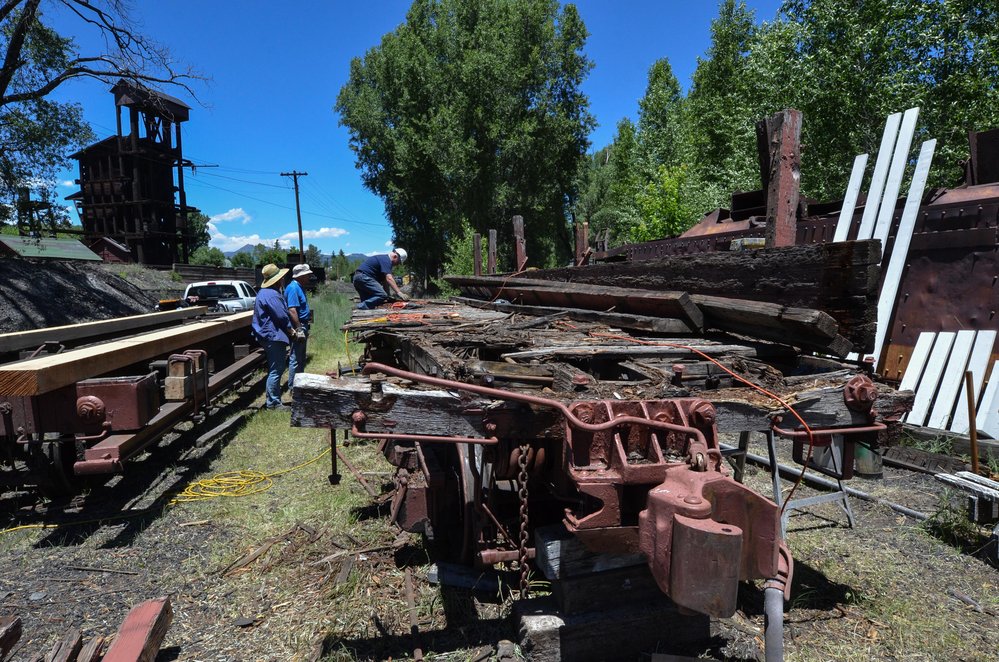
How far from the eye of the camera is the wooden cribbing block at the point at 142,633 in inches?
92.4

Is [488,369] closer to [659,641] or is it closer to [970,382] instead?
[659,641]

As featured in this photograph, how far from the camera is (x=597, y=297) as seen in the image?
4.28m

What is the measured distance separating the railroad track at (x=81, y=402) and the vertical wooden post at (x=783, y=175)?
14.8 ft

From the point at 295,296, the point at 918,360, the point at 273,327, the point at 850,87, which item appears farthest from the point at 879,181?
the point at 850,87

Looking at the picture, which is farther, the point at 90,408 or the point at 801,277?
the point at 90,408

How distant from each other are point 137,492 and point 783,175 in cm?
565

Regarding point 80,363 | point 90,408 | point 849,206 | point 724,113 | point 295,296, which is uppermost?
point 724,113

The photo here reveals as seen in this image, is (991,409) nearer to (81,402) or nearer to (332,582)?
(332,582)

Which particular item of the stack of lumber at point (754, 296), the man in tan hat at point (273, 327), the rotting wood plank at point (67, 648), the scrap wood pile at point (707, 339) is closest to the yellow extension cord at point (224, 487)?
the rotting wood plank at point (67, 648)

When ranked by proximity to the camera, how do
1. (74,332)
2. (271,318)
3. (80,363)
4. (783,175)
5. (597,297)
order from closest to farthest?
1. (783,175)
2. (80,363)
3. (597,297)
4. (74,332)
5. (271,318)

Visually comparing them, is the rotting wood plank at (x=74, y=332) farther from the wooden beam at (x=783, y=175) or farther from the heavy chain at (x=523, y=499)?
the wooden beam at (x=783, y=175)

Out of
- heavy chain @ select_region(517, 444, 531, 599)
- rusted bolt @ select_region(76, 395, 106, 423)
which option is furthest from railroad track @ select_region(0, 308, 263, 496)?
heavy chain @ select_region(517, 444, 531, 599)

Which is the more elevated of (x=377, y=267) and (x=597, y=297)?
(x=377, y=267)

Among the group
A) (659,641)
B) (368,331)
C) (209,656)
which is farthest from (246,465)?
(659,641)
